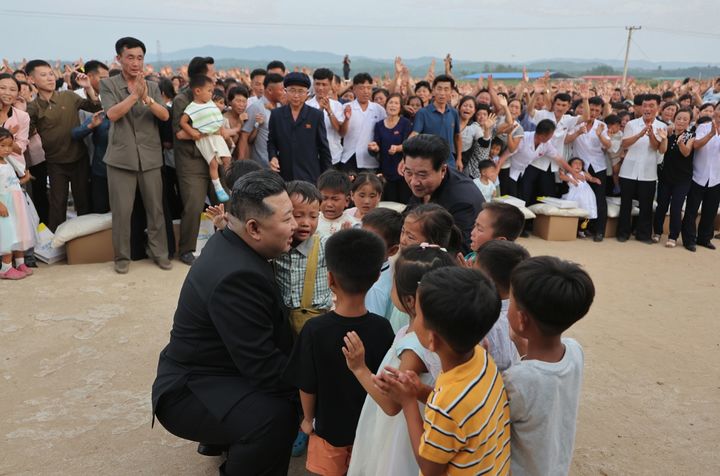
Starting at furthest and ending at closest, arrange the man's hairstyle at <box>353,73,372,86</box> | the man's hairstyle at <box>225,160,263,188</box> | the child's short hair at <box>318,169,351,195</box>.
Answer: the man's hairstyle at <box>353,73,372,86</box> → the child's short hair at <box>318,169,351,195</box> → the man's hairstyle at <box>225,160,263,188</box>

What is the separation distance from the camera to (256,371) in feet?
7.45

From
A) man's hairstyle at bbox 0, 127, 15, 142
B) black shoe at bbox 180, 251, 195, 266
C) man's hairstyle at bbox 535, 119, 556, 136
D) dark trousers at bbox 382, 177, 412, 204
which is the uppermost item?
man's hairstyle at bbox 535, 119, 556, 136

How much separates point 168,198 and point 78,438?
360 cm

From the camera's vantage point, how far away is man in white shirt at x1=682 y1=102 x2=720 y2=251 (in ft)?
22.4

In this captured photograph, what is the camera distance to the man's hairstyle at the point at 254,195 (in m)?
2.34

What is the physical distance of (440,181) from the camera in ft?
10.9

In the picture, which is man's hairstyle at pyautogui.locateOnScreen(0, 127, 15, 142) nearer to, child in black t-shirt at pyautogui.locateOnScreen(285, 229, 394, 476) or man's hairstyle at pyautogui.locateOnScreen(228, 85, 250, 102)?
man's hairstyle at pyautogui.locateOnScreen(228, 85, 250, 102)

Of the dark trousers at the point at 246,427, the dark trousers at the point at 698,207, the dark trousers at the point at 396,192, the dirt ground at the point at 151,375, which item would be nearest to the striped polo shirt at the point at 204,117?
the dirt ground at the point at 151,375

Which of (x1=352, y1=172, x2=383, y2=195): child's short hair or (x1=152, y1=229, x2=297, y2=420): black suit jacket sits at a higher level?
(x1=352, y1=172, x2=383, y2=195): child's short hair

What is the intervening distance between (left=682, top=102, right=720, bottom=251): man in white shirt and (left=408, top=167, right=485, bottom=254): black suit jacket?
5.03 m

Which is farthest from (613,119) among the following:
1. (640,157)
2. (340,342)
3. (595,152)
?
(340,342)

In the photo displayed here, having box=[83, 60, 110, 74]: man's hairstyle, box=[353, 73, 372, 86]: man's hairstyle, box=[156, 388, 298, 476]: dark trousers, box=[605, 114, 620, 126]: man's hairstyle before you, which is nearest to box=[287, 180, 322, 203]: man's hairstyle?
box=[156, 388, 298, 476]: dark trousers

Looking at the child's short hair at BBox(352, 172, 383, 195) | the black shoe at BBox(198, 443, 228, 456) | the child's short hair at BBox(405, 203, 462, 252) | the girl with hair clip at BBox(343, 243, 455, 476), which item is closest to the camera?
the girl with hair clip at BBox(343, 243, 455, 476)

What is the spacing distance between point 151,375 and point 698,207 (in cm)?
686
